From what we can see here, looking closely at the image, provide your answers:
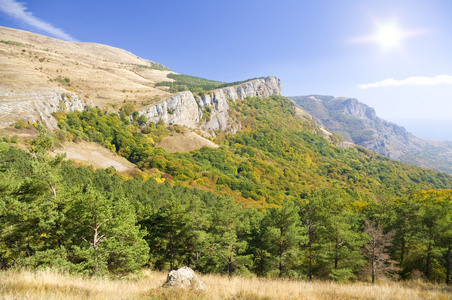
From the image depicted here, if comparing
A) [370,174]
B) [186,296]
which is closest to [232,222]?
[186,296]

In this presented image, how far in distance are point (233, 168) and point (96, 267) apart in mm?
98170

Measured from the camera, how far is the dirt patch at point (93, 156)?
5788 centimetres

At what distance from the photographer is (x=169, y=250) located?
88.0ft

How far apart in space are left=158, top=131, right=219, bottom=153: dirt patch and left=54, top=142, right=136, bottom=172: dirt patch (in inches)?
1305

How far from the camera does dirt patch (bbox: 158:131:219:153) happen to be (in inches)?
4158

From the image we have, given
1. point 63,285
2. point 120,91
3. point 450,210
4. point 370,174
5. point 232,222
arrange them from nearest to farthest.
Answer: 1. point 63,285
2. point 232,222
3. point 450,210
4. point 120,91
5. point 370,174

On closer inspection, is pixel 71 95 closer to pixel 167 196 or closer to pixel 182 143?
pixel 182 143

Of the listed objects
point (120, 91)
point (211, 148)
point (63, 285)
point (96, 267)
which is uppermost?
point (120, 91)

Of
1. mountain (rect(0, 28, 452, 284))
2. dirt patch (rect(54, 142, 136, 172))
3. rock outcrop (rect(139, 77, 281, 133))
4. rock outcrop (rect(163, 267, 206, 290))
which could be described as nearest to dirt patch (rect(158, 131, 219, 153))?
mountain (rect(0, 28, 452, 284))

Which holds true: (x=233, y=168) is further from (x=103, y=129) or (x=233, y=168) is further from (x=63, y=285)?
(x=63, y=285)

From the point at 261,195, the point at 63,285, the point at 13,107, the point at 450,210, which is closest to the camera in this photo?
the point at 63,285

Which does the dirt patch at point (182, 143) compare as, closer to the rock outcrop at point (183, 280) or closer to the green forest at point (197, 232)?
the green forest at point (197, 232)

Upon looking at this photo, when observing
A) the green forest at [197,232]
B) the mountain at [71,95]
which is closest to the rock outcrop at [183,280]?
the green forest at [197,232]

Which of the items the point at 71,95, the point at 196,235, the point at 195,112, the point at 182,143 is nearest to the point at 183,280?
the point at 196,235
